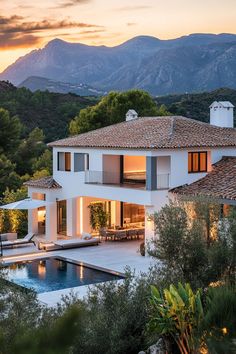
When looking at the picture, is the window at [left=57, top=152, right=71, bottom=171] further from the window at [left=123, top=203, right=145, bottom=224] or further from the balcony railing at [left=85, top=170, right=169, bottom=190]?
the window at [left=123, top=203, right=145, bottom=224]

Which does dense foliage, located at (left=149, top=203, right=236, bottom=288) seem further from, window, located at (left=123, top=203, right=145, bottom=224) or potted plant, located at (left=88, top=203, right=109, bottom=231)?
window, located at (left=123, top=203, right=145, bottom=224)

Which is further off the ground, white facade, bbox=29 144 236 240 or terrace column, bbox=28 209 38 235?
white facade, bbox=29 144 236 240

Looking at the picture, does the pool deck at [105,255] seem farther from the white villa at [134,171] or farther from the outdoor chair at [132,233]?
the white villa at [134,171]

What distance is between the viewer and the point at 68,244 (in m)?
29.3

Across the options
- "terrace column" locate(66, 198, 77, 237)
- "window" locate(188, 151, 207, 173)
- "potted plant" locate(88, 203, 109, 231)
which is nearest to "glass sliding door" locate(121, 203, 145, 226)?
"potted plant" locate(88, 203, 109, 231)

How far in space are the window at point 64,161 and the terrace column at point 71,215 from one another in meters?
1.95

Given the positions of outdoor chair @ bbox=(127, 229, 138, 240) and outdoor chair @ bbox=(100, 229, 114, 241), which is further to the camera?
outdoor chair @ bbox=(127, 229, 138, 240)

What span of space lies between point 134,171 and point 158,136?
4957mm

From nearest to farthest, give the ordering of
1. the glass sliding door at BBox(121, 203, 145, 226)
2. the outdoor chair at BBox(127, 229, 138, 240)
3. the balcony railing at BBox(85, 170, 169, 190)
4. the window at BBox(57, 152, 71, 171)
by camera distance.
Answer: the balcony railing at BBox(85, 170, 169, 190), the outdoor chair at BBox(127, 229, 138, 240), the window at BBox(57, 152, 71, 171), the glass sliding door at BBox(121, 203, 145, 226)

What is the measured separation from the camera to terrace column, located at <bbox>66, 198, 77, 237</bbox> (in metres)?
32.1

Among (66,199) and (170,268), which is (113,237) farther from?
(170,268)

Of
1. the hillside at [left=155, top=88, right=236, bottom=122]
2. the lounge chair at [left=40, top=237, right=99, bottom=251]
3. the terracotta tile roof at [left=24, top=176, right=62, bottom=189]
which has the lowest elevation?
the lounge chair at [left=40, top=237, right=99, bottom=251]

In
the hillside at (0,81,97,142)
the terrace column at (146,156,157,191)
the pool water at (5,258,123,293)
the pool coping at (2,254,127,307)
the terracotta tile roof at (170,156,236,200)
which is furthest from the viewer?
the hillside at (0,81,97,142)

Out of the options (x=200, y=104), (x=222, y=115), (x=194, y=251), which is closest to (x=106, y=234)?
(x=222, y=115)
